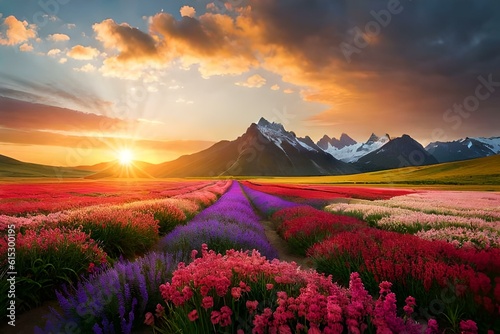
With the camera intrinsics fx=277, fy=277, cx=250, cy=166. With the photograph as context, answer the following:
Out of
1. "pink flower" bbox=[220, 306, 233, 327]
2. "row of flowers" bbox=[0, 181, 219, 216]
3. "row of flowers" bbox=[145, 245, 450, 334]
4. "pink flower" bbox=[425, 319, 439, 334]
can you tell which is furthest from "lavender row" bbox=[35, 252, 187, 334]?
"row of flowers" bbox=[0, 181, 219, 216]

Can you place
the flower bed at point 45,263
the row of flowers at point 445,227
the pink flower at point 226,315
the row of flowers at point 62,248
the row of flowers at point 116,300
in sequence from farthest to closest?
the row of flowers at point 445,227 < the row of flowers at point 62,248 < the flower bed at point 45,263 < the row of flowers at point 116,300 < the pink flower at point 226,315

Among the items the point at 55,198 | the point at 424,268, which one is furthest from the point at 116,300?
the point at 55,198

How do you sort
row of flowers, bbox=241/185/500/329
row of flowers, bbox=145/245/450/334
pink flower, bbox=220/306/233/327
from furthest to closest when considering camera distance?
1. row of flowers, bbox=241/185/500/329
2. pink flower, bbox=220/306/233/327
3. row of flowers, bbox=145/245/450/334

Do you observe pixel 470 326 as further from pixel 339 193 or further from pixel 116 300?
pixel 339 193

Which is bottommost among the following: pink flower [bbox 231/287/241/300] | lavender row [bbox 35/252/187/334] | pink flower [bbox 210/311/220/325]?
lavender row [bbox 35/252/187/334]

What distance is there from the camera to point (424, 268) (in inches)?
182

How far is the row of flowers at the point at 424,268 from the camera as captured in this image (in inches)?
141

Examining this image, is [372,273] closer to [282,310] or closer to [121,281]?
[282,310]

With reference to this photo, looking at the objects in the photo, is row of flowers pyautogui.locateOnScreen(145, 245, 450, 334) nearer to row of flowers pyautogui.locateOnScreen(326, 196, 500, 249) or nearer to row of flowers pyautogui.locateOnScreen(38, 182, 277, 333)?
row of flowers pyautogui.locateOnScreen(38, 182, 277, 333)

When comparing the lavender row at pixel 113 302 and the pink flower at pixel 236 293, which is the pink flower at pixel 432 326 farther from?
the lavender row at pixel 113 302

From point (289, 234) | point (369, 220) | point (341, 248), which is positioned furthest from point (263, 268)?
point (369, 220)

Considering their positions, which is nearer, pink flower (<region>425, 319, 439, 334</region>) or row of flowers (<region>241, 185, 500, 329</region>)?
pink flower (<region>425, 319, 439, 334</region>)

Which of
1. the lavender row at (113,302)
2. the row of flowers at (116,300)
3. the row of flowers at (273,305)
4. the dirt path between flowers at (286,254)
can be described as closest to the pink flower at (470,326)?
the row of flowers at (273,305)

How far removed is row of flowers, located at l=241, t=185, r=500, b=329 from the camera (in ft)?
11.7
